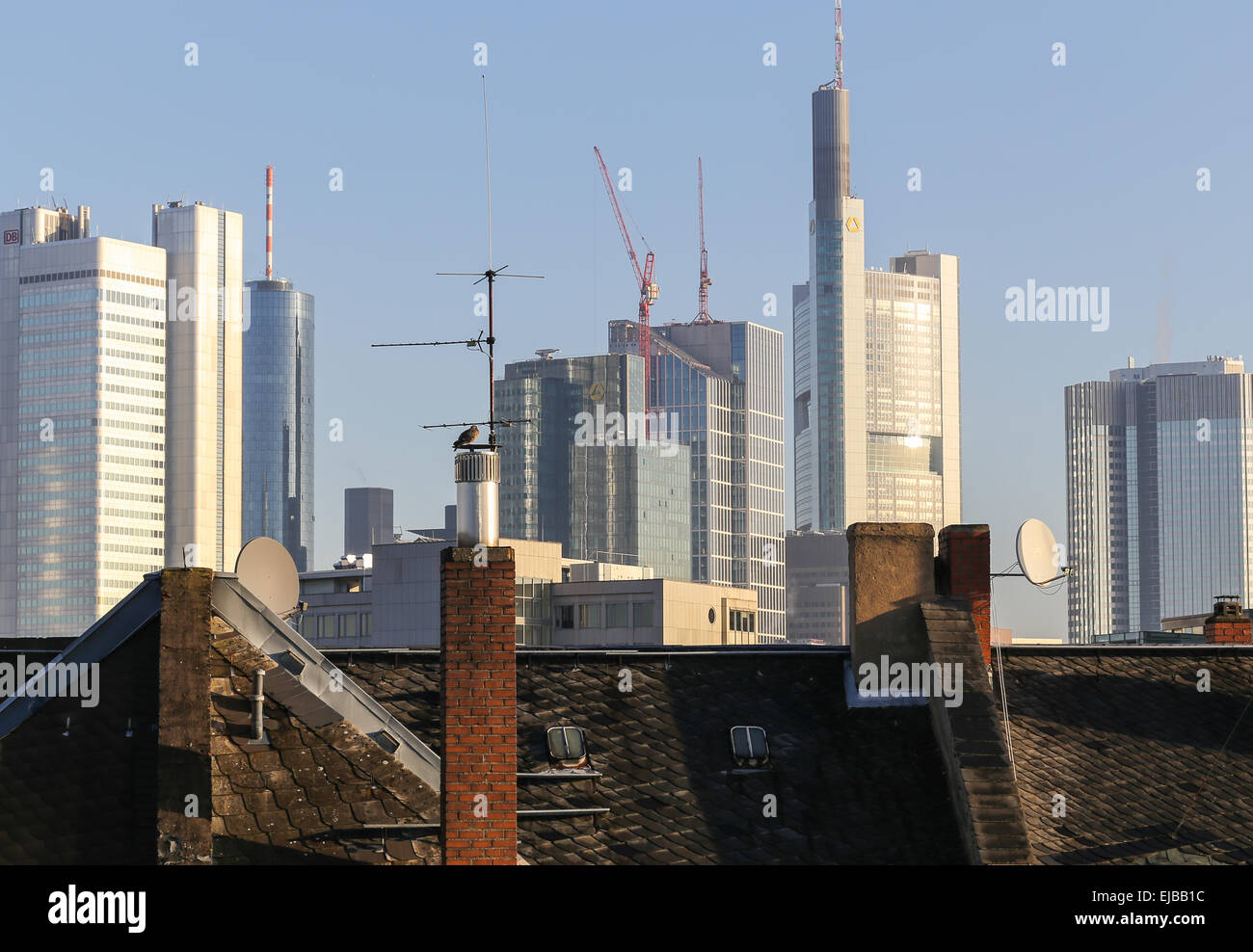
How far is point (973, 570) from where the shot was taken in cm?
3005

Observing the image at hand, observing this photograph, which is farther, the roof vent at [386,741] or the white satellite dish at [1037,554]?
the white satellite dish at [1037,554]

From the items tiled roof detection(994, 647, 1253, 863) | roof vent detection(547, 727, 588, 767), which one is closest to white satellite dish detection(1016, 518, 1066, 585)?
tiled roof detection(994, 647, 1253, 863)

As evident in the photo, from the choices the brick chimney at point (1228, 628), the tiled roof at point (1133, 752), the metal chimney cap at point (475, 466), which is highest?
the metal chimney cap at point (475, 466)

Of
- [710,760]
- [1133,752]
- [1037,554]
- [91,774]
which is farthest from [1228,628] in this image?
[91,774]

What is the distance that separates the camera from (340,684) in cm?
2442

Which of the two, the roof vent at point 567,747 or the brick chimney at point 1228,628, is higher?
the brick chimney at point 1228,628

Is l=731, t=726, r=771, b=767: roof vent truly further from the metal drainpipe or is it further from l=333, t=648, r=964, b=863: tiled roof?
the metal drainpipe

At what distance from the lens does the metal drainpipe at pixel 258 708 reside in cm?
2353

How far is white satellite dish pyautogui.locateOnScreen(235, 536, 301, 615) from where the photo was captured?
27.8 metres

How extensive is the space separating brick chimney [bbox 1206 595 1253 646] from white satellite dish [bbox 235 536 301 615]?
20.7 m

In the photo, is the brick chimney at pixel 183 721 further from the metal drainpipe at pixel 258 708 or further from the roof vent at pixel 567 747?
the roof vent at pixel 567 747

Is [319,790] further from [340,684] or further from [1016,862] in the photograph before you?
[1016,862]

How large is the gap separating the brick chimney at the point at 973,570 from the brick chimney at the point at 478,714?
10063 mm

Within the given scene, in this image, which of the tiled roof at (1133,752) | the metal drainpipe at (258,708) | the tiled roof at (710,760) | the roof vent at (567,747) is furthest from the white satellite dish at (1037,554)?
the metal drainpipe at (258,708)
